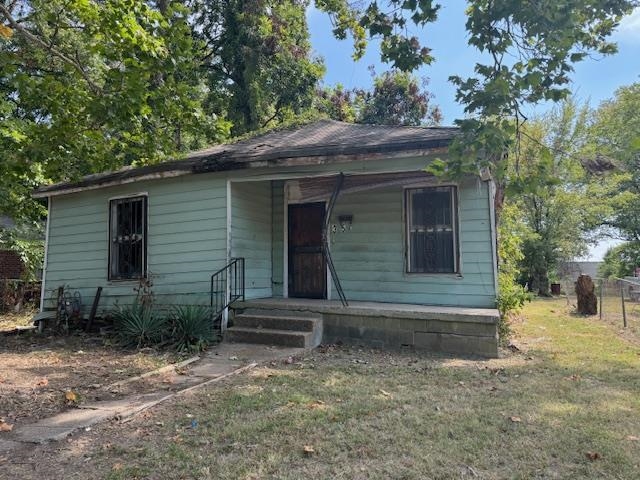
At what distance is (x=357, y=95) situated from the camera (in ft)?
79.4

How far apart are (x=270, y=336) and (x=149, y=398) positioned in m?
2.56

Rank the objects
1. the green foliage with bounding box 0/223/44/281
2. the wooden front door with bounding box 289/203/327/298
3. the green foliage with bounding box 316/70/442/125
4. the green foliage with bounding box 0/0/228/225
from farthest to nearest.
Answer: the green foliage with bounding box 316/70/442/125
the green foliage with bounding box 0/223/44/281
the wooden front door with bounding box 289/203/327/298
the green foliage with bounding box 0/0/228/225

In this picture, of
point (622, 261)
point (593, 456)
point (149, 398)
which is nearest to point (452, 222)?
point (593, 456)

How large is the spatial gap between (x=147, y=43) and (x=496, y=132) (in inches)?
223

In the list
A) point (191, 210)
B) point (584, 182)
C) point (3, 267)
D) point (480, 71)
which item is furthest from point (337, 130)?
point (584, 182)

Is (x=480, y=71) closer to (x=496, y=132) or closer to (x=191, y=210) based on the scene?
(x=496, y=132)

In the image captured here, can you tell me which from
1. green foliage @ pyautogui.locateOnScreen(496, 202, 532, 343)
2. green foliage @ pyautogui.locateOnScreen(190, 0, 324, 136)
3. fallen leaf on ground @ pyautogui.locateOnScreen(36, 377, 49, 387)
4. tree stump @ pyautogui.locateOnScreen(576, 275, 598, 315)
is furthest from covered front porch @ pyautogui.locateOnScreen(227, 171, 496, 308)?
green foliage @ pyautogui.locateOnScreen(190, 0, 324, 136)

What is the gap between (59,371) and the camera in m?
5.60

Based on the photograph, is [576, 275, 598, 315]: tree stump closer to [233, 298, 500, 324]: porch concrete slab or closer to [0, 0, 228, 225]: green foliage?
[233, 298, 500, 324]: porch concrete slab

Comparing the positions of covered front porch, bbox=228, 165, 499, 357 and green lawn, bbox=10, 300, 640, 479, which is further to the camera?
covered front porch, bbox=228, 165, 499, 357

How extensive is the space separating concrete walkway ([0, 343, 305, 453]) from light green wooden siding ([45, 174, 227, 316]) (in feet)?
6.30

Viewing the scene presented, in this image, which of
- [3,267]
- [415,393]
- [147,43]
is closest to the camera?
[415,393]

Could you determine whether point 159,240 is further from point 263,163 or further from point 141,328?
point 263,163

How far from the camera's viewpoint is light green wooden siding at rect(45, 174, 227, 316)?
7941 millimetres
